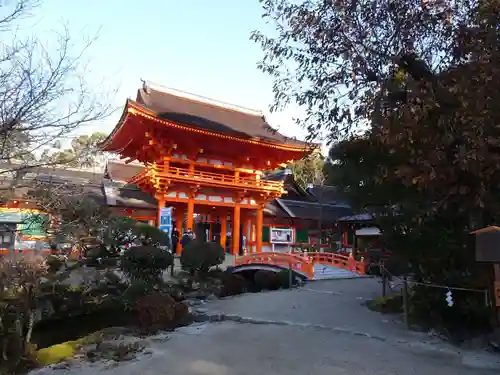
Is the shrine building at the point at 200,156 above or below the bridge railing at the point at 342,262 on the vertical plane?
above

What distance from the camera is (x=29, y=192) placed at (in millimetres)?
5531

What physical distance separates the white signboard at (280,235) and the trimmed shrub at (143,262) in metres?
14.4

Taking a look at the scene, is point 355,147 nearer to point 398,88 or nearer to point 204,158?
point 398,88

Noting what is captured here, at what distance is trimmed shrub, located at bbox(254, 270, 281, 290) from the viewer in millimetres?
14359

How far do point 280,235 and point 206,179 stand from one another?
6383 millimetres

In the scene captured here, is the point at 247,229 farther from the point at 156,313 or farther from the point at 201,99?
the point at 156,313

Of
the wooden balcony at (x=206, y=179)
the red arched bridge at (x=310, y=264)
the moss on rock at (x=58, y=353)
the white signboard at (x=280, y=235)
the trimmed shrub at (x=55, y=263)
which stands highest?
the wooden balcony at (x=206, y=179)

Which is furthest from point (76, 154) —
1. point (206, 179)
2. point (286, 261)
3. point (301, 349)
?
point (206, 179)

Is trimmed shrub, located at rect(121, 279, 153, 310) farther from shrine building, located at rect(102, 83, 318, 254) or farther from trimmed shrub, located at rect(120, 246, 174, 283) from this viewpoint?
shrine building, located at rect(102, 83, 318, 254)

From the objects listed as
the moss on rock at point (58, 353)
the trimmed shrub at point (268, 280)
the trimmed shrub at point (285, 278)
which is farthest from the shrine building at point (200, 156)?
the moss on rock at point (58, 353)

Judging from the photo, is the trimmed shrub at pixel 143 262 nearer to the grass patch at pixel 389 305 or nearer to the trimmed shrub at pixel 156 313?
the trimmed shrub at pixel 156 313

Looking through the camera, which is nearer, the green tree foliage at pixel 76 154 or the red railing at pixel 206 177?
the green tree foliage at pixel 76 154

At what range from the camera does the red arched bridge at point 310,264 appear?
15.0m

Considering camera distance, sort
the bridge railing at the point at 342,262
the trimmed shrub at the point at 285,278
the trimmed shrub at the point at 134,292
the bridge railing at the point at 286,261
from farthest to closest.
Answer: the bridge railing at the point at 342,262 → the bridge railing at the point at 286,261 → the trimmed shrub at the point at 285,278 → the trimmed shrub at the point at 134,292
